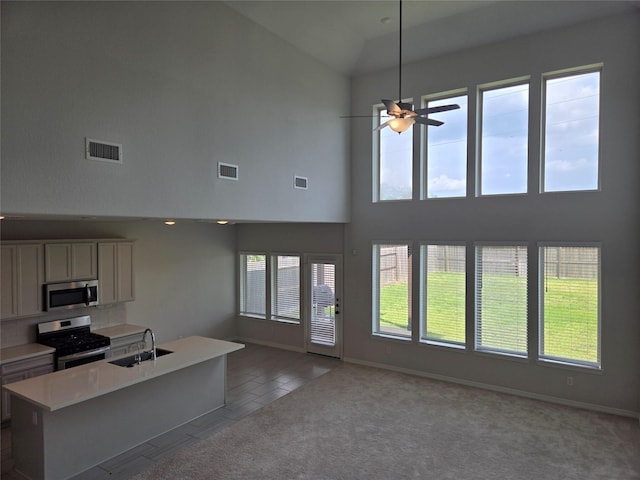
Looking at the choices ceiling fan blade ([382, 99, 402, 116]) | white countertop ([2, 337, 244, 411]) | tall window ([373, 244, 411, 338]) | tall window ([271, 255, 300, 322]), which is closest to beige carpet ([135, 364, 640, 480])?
white countertop ([2, 337, 244, 411])

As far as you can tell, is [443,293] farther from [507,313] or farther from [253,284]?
[253,284]

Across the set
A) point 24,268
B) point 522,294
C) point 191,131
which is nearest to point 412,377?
point 522,294

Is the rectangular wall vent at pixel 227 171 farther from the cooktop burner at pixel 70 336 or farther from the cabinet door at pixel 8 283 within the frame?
the cooktop burner at pixel 70 336

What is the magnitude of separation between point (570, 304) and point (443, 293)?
1.90 meters

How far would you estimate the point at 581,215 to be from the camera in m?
5.98

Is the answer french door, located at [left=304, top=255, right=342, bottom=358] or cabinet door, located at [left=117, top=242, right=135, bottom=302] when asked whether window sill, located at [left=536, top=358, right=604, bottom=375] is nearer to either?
french door, located at [left=304, top=255, right=342, bottom=358]

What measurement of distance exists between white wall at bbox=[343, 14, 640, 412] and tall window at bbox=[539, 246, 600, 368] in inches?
5.9

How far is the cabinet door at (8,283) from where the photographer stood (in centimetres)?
557

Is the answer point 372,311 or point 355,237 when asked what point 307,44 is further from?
point 372,311

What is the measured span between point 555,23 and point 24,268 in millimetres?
8455

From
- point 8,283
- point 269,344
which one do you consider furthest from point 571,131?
point 8,283

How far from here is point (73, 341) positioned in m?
6.15

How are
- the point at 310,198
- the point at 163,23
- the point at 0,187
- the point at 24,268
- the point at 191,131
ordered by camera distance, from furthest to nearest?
the point at 310,198 → the point at 24,268 → the point at 191,131 → the point at 163,23 → the point at 0,187

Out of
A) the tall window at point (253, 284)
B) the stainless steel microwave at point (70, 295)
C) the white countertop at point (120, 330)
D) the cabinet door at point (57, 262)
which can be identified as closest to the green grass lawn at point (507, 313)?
the tall window at point (253, 284)
